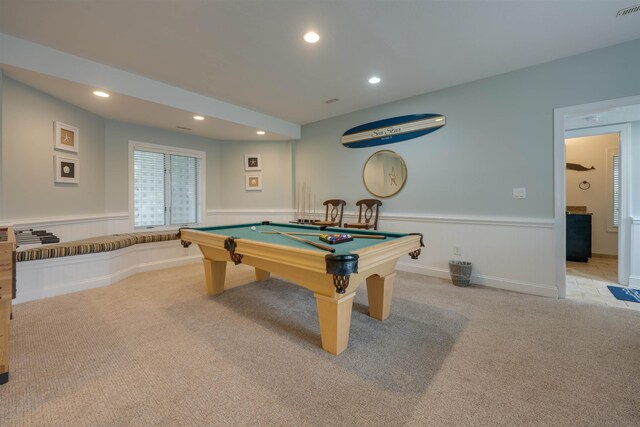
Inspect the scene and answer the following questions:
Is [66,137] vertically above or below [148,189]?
above

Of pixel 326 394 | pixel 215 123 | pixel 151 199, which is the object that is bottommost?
pixel 326 394

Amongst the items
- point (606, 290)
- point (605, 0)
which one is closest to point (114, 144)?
point (605, 0)

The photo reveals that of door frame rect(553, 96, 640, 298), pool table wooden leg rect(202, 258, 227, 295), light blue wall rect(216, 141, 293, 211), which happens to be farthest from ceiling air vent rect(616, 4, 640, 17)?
light blue wall rect(216, 141, 293, 211)

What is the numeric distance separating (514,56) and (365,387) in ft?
11.1

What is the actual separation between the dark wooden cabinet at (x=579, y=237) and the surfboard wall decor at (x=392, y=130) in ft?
10.4

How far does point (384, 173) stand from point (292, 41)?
7.54 ft

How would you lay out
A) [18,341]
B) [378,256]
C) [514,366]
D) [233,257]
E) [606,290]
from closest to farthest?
1. [514,366]
2. [378,256]
3. [18,341]
4. [233,257]
5. [606,290]

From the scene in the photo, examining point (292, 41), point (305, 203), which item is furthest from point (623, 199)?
point (305, 203)

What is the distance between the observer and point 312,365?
1718 millimetres

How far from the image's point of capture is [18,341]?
2006 mm

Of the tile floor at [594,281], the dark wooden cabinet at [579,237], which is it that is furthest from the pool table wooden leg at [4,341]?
the dark wooden cabinet at [579,237]

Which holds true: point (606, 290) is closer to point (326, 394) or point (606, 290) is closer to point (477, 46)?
point (477, 46)

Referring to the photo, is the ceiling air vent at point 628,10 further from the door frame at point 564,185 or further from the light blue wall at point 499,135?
the door frame at point 564,185

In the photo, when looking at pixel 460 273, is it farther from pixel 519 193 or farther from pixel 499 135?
pixel 499 135
